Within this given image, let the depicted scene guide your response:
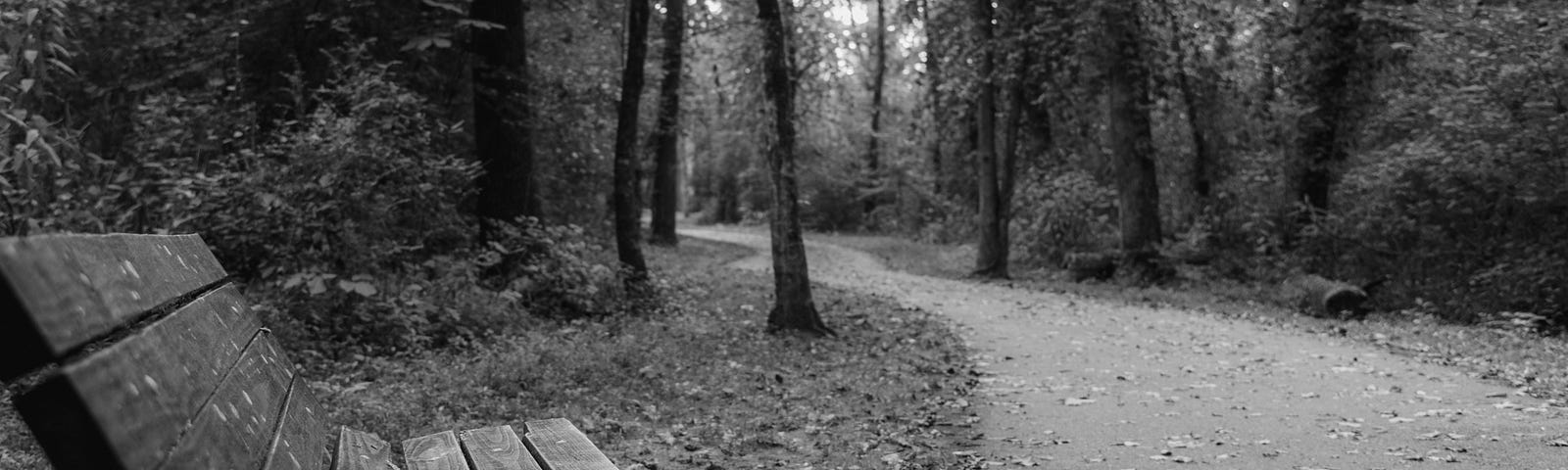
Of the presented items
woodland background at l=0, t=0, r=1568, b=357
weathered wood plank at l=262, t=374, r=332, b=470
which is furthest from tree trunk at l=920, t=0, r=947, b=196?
weathered wood plank at l=262, t=374, r=332, b=470

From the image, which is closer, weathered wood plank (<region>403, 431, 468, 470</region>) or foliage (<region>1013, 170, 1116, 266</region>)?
weathered wood plank (<region>403, 431, 468, 470</region>)

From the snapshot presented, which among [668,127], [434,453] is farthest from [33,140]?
[668,127]

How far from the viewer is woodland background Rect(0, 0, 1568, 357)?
9430mm

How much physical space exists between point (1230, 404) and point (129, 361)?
27.5 feet

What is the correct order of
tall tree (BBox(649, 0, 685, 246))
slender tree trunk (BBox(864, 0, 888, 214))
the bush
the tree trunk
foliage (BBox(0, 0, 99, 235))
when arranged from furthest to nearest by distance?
slender tree trunk (BBox(864, 0, 888, 214)), the tree trunk, tall tree (BBox(649, 0, 685, 246)), the bush, foliage (BBox(0, 0, 99, 235))

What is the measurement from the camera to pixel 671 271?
65.4ft

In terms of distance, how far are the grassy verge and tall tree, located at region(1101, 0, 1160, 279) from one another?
898 mm

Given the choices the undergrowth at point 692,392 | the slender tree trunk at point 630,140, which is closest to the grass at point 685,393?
the undergrowth at point 692,392

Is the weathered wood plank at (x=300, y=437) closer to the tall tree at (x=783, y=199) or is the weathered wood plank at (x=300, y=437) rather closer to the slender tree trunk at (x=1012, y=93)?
the tall tree at (x=783, y=199)

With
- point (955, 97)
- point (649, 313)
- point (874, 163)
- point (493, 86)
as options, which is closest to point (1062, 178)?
point (955, 97)

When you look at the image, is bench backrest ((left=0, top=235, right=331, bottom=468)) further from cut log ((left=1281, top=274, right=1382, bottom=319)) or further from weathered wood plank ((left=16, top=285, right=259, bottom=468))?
cut log ((left=1281, top=274, right=1382, bottom=319))

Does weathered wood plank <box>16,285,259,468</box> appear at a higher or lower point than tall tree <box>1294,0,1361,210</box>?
lower

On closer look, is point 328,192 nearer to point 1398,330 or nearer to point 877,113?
point 1398,330

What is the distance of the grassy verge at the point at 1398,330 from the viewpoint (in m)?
9.13
